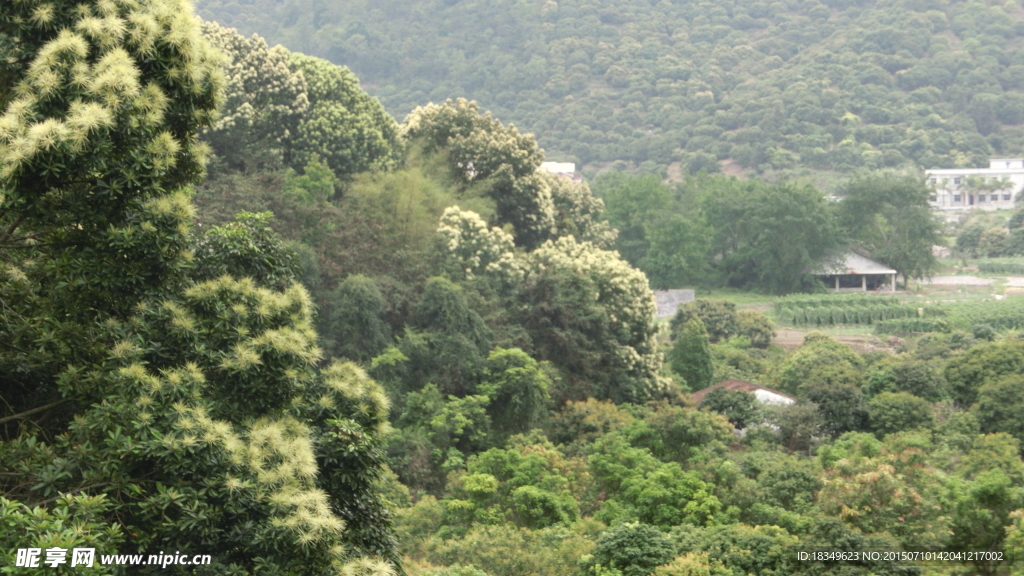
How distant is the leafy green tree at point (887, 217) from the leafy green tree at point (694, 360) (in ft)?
78.6

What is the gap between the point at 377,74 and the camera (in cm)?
8312

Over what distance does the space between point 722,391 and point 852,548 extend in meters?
9.92

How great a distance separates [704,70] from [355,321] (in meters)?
68.5

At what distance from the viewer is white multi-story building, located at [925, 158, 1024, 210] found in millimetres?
62844

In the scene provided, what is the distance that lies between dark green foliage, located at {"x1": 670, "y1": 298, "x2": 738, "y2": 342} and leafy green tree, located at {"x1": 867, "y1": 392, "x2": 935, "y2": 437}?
45.1 feet

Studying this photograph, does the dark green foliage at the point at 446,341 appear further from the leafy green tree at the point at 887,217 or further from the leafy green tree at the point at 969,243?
the leafy green tree at the point at 969,243

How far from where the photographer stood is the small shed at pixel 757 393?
19.2 metres

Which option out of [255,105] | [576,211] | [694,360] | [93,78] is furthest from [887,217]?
[93,78]

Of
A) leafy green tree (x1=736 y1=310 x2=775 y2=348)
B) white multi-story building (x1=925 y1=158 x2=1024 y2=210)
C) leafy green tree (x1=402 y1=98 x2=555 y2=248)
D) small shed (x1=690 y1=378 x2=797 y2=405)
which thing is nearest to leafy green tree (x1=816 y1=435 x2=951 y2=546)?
small shed (x1=690 y1=378 x2=797 y2=405)

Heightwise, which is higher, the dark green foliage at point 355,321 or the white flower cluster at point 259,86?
the white flower cluster at point 259,86

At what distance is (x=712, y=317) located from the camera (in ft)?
104

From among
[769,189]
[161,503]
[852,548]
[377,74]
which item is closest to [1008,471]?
[852,548]

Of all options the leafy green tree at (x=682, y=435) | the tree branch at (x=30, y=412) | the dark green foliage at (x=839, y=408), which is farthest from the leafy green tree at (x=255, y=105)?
the tree branch at (x=30, y=412)

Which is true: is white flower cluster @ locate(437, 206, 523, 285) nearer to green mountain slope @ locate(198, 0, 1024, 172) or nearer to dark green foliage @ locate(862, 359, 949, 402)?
dark green foliage @ locate(862, 359, 949, 402)
